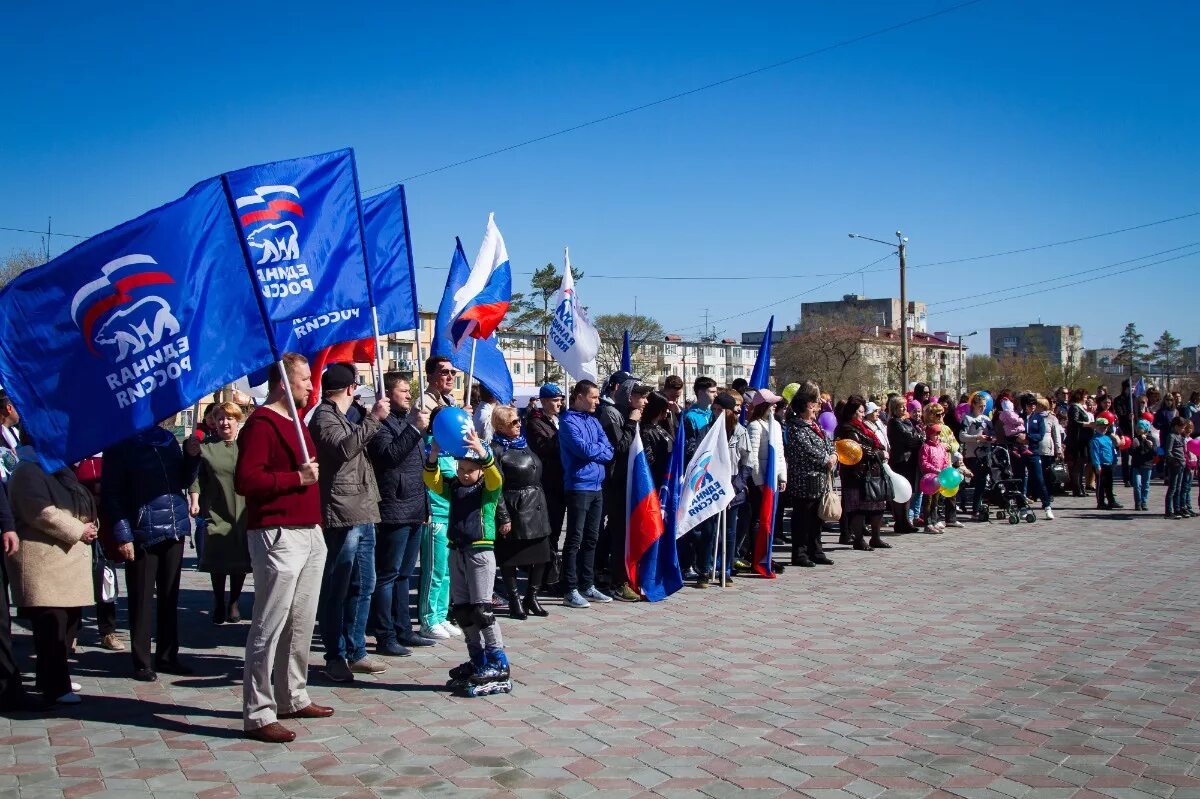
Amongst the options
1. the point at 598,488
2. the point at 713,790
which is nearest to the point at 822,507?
the point at 598,488

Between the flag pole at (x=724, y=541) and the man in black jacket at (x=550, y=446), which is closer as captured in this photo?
the man in black jacket at (x=550, y=446)

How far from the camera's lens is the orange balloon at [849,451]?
12883mm

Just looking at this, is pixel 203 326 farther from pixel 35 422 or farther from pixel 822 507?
pixel 822 507

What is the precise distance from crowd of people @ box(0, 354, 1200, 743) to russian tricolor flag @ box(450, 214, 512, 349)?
1.04 meters

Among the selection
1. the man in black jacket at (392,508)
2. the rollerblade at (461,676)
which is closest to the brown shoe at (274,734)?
the rollerblade at (461,676)

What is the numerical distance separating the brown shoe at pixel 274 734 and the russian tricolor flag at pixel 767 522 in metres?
6.68

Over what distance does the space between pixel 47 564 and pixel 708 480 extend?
242 inches

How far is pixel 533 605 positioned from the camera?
360 inches

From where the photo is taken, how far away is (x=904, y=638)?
806 centimetres

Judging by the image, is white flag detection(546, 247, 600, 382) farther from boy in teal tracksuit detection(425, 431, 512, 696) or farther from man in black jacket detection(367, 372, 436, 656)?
boy in teal tracksuit detection(425, 431, 512, 696)

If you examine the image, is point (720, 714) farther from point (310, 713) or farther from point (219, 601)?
point (219, 601)

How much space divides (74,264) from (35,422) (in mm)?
916

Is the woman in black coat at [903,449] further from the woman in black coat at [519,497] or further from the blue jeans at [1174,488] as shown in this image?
the woman in black coat at [519,497]

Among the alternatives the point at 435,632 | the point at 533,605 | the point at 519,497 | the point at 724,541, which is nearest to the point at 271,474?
the point at 519,497
